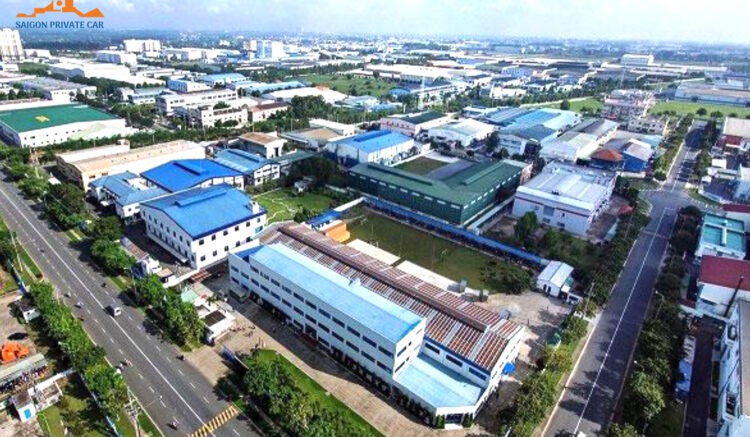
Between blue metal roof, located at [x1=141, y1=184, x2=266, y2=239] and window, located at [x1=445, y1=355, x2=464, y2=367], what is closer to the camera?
window, located at [x1=445, y1=355, x2=464, y2=367]

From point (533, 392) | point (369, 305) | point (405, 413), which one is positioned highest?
point (369, 305)

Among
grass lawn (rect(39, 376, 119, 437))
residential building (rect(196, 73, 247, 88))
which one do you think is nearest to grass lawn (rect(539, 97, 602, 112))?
residential building (rect(196, 73, 247, 88))

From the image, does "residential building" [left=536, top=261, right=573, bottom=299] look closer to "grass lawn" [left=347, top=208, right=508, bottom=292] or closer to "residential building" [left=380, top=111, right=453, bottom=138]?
"grass lawn" [left=347, top=208, right=508, bottom=292]

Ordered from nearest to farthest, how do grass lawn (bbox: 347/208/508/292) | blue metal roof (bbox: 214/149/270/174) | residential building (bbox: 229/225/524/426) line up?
residential building (bbox: 229/225/524/426) → grass lawn (bbox: 347/208/508/292) → blue metal roof (bbox: 214/149/270/174)

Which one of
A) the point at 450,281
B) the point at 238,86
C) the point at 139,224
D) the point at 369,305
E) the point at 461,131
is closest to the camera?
the point at 369,305

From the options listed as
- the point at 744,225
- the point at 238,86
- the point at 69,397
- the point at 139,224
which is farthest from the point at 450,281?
the point at 238,86

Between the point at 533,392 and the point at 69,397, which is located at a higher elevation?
the point at 533,392

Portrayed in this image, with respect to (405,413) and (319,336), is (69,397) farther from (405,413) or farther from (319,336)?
(405,413)

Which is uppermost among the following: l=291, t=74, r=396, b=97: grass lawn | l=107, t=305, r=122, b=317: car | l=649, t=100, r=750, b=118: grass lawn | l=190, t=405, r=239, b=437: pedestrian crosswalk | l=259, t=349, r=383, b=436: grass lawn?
l=649, t=100, r=750, b=118: grass lawn
